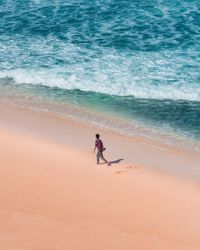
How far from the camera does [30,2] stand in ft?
129

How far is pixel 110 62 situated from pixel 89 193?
13532 mm

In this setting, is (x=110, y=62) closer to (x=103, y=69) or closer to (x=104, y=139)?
(x=103, y=69)

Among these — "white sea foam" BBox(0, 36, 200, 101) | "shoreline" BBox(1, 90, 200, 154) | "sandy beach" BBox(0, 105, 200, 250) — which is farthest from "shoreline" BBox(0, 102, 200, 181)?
"white sea foam" BBox(0, 36, 200, 101)

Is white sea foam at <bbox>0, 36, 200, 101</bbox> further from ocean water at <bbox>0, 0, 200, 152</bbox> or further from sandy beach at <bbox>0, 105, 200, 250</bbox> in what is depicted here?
sandy beach at <bbox>0, 105, 200, 250</bbox>

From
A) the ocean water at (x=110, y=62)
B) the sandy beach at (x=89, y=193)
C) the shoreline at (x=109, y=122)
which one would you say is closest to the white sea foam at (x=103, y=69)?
the ocean water at (x=110, y=62)

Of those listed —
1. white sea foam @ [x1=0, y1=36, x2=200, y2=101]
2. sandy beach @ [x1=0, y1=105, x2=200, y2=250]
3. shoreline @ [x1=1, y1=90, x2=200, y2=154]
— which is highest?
white sea foam @ [x1=0, y1=36, x2=200, y2=101]

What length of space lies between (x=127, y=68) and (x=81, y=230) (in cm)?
1484

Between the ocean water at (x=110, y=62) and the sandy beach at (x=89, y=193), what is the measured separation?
192 centimetres

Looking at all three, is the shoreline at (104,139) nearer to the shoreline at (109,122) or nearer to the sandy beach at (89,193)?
the sandy beach at (89,193)

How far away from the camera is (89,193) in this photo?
17609 millimetres

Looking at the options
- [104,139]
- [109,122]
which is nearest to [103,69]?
Result: [109,122]

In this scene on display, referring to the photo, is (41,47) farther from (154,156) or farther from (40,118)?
(154,156)

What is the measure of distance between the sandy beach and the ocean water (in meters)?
1.92

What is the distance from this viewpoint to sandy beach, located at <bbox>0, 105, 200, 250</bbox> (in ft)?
50.8
